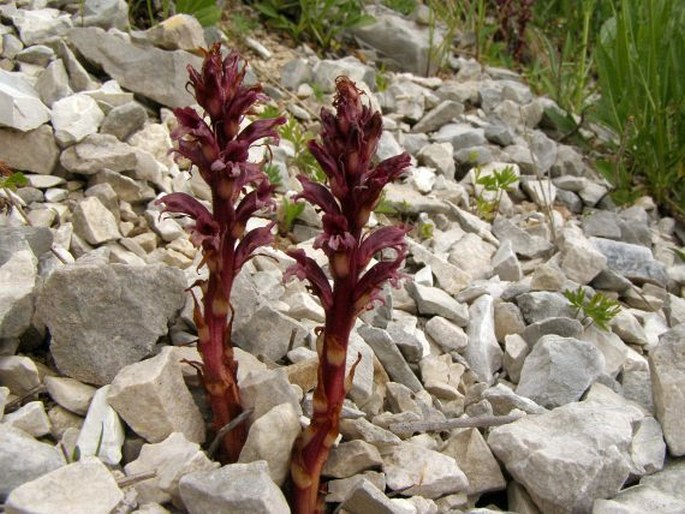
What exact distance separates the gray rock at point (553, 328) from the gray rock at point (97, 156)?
6.09 feet

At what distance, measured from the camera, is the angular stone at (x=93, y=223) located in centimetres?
325

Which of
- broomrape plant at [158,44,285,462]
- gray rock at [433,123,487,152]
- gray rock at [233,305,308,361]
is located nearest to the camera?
broomrape plant at [158,44,285,462]

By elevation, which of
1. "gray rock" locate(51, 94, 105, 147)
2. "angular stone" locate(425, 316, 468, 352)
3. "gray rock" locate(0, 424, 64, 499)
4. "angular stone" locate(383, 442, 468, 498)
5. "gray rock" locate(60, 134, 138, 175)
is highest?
"gray rock" locate(51, 94, 105, 147)

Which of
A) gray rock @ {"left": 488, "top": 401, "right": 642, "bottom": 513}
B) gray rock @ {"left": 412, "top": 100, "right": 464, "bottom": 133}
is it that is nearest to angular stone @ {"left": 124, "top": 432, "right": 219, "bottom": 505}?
gray rock @ {"left": 488, "top": 401, "right": 642, "bottom": 513}

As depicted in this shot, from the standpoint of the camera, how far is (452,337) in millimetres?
3506

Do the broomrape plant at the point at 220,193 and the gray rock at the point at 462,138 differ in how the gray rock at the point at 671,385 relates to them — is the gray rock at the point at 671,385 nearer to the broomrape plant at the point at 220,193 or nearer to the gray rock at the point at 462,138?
the broomrape plant at the point at 220,193

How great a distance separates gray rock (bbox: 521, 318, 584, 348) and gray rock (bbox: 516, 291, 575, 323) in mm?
123

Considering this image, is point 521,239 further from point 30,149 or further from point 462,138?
point 30,149

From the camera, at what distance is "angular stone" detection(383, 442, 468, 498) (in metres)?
2.64

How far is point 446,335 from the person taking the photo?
3.51 meters

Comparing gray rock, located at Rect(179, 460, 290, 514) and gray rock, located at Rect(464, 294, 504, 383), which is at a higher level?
gray rock, located at Rect(179, 460, 290, 514)

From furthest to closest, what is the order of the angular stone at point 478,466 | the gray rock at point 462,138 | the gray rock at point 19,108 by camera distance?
the gray rock at point 462,138 → the gray rock at point 19,108 → the angular stone at point 478,466

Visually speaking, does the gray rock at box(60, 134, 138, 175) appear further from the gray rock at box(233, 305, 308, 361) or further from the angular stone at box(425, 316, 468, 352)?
the angular stone at box(425, 316, 468, 352)

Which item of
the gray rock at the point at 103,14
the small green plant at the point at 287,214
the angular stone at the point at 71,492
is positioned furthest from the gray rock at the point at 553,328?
the gray rock at the point at 103,14
